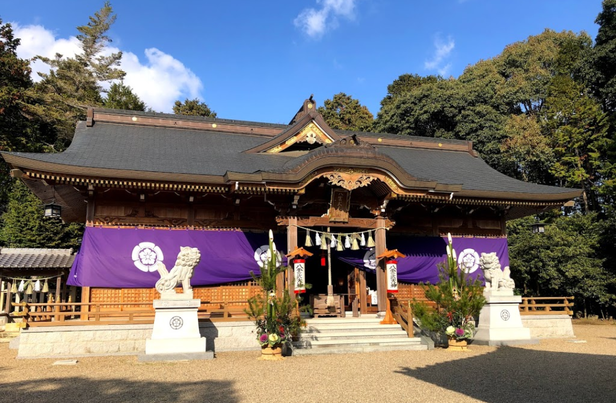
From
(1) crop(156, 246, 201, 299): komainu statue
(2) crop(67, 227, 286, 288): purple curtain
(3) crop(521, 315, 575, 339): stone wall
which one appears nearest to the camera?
(1) crop(156, 246, 201, 299): komainu statue

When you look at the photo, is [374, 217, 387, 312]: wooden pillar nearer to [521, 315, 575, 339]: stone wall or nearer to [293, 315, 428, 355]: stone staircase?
[293, 315, 428, 355]: stone staircase

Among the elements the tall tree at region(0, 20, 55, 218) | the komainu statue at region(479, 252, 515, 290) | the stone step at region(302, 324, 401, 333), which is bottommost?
the stone step at region(302, 324, 401, 333)

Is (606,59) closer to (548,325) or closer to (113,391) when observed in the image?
(548,325)

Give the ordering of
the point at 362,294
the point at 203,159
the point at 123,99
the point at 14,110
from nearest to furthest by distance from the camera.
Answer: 1. the point at 203,159
2. the point at 362,294
3. the point at 14,110
4. the point at 123,99

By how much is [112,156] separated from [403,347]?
961 cm

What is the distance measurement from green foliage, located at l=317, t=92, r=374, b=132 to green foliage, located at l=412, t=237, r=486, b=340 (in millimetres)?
29528

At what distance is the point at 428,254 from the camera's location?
14914mm

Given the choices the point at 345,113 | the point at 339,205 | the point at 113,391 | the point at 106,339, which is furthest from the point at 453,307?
the point at 345,113

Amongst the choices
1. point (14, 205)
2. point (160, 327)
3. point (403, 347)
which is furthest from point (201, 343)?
point (14, 205)

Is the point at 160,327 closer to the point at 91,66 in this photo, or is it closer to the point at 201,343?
the point at 201,343

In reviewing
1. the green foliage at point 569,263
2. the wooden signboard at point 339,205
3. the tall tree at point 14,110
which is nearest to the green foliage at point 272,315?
the wooden signboard at point 339,205

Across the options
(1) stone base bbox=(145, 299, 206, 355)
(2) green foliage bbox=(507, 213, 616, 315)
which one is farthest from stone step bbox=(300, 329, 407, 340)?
(2) green foliage bbox=(507, 213, 616, 315)

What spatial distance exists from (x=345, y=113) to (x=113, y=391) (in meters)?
36.7

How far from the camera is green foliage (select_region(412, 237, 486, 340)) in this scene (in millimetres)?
10773
